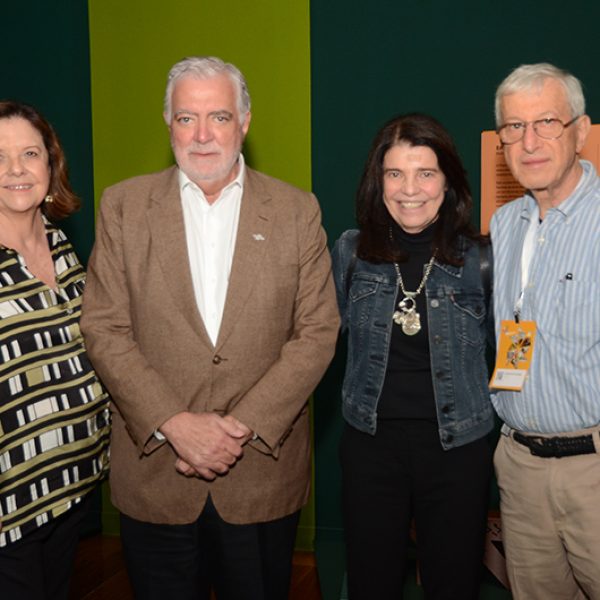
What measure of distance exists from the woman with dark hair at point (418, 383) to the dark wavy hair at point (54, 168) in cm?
98

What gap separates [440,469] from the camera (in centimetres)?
227

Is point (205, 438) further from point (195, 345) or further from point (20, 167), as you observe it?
point (20, 167)

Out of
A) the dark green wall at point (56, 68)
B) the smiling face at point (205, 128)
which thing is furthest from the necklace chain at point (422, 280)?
the dark green wall at point (56, 68)

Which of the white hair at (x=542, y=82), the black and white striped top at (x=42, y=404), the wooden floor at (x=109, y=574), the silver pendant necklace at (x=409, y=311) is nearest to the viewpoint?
the black and white striped top at (x=42, y=404)

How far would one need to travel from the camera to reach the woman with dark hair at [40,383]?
212 cm

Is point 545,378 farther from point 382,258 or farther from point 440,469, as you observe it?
point 382,258

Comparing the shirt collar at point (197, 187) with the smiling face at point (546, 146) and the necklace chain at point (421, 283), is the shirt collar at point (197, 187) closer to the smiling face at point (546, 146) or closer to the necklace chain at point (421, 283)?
the necklace chain at point (421, 283)

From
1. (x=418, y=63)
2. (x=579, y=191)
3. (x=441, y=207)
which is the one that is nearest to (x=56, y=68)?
(x=418, y=63)

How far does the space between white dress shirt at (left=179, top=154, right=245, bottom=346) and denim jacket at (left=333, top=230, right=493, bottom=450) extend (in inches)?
18.2

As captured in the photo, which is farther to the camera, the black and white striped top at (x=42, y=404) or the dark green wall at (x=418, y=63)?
the dark green wall at (x=418, y=63)

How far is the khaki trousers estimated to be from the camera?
2.15 metres

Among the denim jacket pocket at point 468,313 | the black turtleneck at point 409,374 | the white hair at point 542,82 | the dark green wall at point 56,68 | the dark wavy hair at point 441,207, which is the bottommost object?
the black turtleneck at point 409,374

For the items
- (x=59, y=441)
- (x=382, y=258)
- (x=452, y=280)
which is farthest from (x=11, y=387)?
(x=452, y=280)

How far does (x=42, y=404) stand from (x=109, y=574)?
→ 208 centimetres
